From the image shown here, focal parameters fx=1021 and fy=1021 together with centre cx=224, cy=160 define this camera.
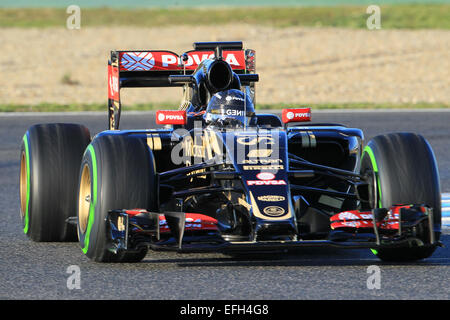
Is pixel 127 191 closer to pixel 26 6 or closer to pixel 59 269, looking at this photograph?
pixel 59 269

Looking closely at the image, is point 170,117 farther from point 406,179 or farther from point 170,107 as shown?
point 170,107

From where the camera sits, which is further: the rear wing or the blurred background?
the blurred background

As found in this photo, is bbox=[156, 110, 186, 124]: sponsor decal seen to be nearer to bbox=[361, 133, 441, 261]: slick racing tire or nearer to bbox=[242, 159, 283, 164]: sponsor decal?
bbox=[242, 159, 283, 164]: sponsor decal

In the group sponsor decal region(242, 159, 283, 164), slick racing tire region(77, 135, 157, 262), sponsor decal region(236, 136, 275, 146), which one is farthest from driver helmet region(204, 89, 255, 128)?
slick racing tire region(77, 135, 157, 262)

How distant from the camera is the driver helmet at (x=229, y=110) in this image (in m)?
9.03

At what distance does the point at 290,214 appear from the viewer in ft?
24.2

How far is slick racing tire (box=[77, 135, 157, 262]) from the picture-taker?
740cm

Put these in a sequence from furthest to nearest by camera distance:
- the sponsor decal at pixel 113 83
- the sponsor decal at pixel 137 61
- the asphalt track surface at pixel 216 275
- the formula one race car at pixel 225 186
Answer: the sponsor decal at pixel 137 61 < the sponsor decal at pixel 113 83 < the formula one race car at pixel 225 186 < the asphalt track surface at pixel 216 275

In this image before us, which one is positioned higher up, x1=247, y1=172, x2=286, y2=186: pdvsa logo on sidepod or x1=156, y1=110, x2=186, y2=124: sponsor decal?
x1=156, y1=110, x2=186, y2=124: sponsor decal

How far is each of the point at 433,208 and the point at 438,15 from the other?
52.0 m

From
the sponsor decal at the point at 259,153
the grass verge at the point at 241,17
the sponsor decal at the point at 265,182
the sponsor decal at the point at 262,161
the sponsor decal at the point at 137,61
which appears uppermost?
the grass verge at the point at 241,17

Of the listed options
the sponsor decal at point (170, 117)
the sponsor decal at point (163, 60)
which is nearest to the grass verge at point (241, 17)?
the sponsor decal at point (163, 60)

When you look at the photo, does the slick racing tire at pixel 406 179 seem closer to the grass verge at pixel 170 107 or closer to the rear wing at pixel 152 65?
the rear wing at pixel 152 65
